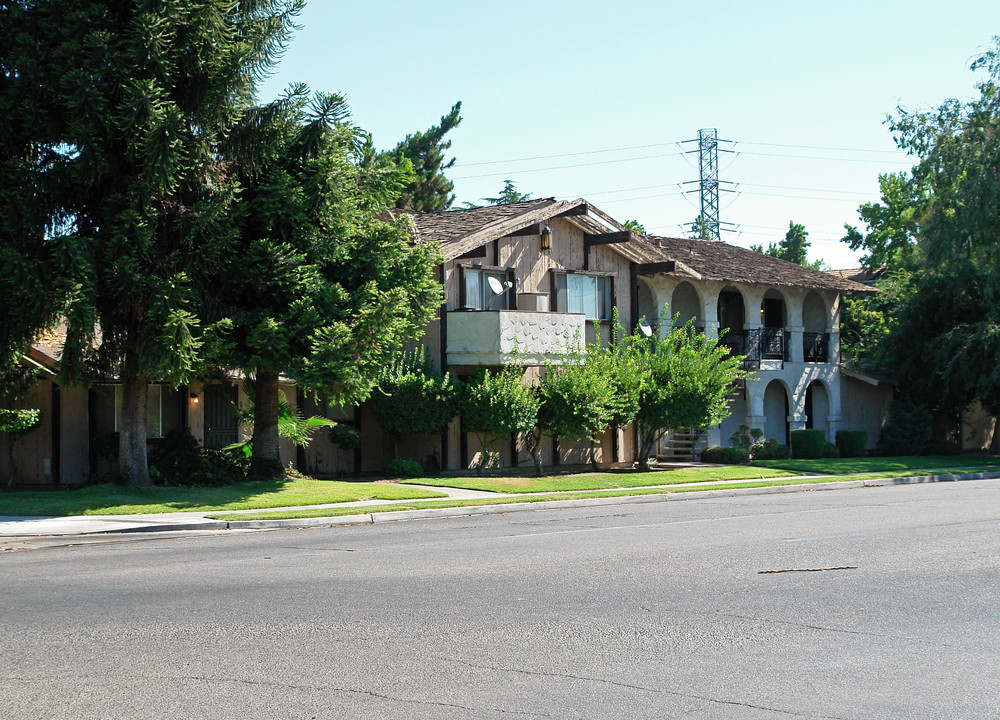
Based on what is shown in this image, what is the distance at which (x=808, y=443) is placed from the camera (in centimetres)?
3653

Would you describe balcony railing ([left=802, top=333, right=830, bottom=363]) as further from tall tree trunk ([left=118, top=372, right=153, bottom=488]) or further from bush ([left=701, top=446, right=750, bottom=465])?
tall tree trunk ([left=118, top=372, right=153, bottom=488])

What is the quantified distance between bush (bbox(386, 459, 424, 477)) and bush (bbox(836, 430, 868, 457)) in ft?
60.1

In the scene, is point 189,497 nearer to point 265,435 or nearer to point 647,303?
point 265,435

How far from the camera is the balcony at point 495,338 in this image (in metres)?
28.1

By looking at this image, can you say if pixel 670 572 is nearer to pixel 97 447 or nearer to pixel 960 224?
pixel 97 447

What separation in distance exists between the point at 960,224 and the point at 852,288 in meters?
4.53

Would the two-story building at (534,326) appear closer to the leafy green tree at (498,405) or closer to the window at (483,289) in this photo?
the window at (483,289)

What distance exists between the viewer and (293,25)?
2166 centimetres

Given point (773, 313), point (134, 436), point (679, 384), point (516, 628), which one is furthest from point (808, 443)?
point (516, 628)

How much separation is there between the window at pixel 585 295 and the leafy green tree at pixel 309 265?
29.7ft

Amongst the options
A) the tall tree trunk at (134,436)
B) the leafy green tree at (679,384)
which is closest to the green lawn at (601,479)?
the leafy green tree at (679,384)

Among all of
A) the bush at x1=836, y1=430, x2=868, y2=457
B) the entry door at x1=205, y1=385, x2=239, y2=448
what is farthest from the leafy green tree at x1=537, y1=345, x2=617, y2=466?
the bush at x1=836, y1=430, x2=868, y2=457

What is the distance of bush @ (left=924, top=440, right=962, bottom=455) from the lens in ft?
130

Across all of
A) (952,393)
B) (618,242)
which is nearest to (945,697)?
(618,242)
